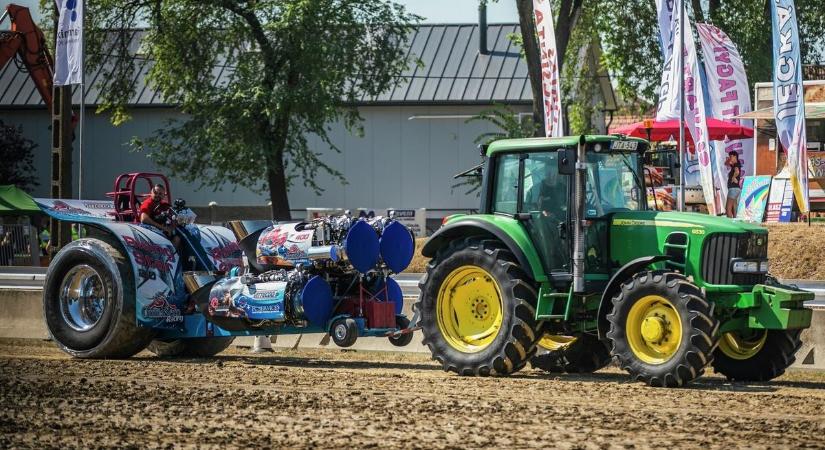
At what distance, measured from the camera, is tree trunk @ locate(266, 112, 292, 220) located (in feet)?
111

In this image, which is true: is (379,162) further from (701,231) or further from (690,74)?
(701,231)

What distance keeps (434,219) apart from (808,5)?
13.5 meters

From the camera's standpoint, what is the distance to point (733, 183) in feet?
82.5

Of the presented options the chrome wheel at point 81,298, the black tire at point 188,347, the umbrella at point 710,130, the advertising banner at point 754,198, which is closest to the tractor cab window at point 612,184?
the black tire at point 188,347

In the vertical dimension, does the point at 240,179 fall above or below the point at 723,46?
below

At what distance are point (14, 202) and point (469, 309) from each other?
28429 millimetres

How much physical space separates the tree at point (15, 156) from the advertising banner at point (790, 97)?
32.7 meters

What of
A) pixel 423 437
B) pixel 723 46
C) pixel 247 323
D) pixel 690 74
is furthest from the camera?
pixel 723 46

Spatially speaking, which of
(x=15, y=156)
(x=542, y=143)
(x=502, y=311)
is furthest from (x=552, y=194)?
(x=15, y=156)

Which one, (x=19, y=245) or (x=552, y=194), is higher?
(x=552, y=194)

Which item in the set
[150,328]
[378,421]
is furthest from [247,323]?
[378,421]

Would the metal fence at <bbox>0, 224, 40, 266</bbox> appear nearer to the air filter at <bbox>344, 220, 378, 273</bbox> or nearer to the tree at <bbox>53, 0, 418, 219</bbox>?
the tree at <bbox>53, 0, 418, 219</bbox>

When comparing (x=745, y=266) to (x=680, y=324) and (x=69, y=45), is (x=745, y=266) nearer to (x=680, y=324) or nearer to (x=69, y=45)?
(x=680, y=324)

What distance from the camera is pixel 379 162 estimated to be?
143 ft
